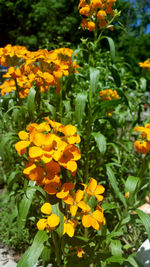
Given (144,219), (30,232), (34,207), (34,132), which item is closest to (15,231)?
(30,232)

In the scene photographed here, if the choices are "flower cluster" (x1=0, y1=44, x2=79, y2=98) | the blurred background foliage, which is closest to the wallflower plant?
"flower cluster" (x1=0, y1=44, x2=79, y2=98)

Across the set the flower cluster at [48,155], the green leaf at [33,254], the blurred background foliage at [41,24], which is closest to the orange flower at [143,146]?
the flower cluster at [48,155]

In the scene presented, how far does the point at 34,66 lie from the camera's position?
132 centimetres

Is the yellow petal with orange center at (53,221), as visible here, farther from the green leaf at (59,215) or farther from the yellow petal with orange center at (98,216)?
the yellow petal with orange center at (98,216)

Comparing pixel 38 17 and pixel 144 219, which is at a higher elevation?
pixel 38 17

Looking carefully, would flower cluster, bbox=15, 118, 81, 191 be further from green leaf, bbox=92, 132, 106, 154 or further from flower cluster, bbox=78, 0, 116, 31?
flower cluster, bbox=78, 0, 116, 31

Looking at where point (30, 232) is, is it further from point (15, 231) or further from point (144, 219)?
point (144, 219)

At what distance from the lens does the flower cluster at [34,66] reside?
128cm

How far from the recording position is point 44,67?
50.9 inches

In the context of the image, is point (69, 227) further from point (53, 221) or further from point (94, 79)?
point (94, 79)

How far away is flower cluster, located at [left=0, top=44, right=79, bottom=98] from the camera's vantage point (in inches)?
50.2

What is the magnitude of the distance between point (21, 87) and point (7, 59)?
0.19 m

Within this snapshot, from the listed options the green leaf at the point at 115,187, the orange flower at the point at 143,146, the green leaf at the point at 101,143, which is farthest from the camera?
the green leaf at the point at 101,143

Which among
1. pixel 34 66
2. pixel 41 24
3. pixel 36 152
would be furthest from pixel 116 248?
pixel 41 24
